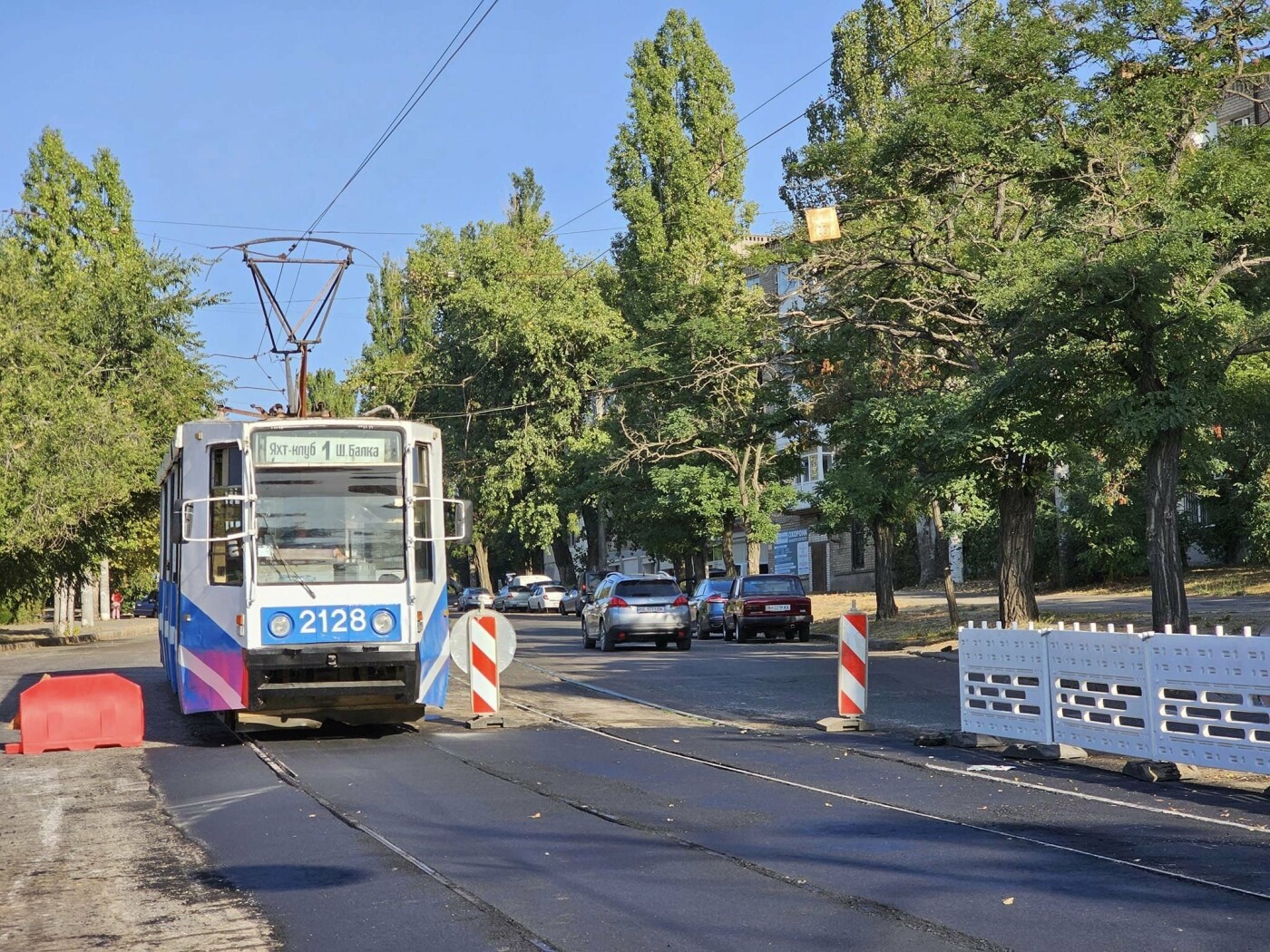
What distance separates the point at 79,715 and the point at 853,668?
26.4ft

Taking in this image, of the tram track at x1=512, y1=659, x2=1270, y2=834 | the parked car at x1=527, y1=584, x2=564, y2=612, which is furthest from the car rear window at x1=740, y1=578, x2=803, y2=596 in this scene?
the parked car at x1=527, y1=584, x2=564, y2=612

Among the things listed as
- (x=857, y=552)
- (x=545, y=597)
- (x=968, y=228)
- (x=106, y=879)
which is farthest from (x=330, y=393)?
(x=106, y=879)

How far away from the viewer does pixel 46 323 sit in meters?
43.1

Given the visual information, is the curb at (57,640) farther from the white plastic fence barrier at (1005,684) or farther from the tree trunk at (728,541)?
the white plastic fence barrier at (1005,684)

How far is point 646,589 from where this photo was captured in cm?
3438

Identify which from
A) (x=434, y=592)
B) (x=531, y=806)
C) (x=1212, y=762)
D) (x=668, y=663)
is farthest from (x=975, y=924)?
(x=668, y=663)

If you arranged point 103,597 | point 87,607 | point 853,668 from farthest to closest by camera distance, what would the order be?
point 103,597 → point 87,607 → point 853,668

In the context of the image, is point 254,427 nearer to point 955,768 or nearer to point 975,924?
point 955,768

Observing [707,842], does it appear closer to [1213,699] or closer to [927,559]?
[1213,699]

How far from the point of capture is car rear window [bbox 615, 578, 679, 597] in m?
34.2

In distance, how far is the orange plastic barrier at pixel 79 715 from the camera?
1545cm

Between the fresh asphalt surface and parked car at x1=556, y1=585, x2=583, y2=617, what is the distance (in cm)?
4576

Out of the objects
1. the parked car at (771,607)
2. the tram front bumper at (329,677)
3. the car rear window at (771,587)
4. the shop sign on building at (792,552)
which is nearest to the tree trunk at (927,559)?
the shop sign on building at (792,552)

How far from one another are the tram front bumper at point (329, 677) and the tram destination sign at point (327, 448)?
6.14 feet
